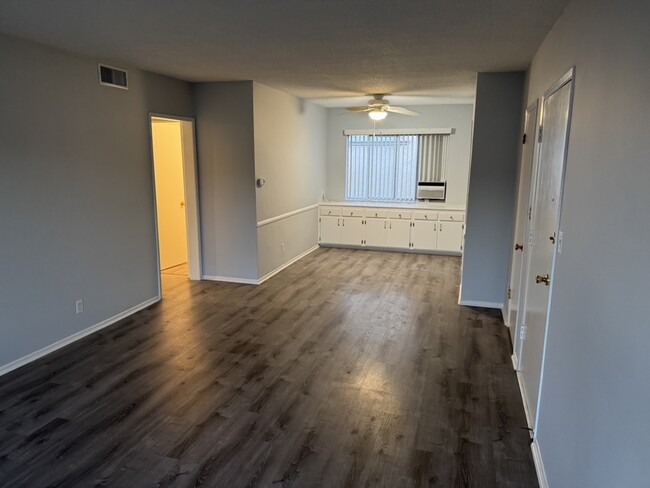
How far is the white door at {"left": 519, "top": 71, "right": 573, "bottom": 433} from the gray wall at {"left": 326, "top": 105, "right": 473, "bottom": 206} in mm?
4590

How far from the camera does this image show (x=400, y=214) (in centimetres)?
756

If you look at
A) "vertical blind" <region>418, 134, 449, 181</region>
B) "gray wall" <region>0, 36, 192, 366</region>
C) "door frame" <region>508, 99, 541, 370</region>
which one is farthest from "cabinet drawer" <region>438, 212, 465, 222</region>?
"gray wall" <region>0, 36, 192, 366</region>

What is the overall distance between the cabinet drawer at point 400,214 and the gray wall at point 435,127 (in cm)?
88

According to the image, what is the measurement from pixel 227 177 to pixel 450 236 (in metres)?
3.92

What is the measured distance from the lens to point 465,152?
7543 mm

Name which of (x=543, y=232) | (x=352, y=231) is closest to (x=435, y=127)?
(x=352, y=231)

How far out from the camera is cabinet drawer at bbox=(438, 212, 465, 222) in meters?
7.24

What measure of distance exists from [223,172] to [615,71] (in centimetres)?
463

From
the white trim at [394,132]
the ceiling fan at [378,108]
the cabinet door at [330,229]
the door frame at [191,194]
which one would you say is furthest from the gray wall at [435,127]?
the door frame at [191,194]

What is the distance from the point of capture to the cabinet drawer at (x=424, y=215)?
24.2 ft

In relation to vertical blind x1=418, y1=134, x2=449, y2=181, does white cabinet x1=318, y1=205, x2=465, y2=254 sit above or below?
below

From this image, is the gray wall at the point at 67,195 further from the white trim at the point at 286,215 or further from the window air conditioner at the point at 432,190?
the window air conditioner at the point at 432,190

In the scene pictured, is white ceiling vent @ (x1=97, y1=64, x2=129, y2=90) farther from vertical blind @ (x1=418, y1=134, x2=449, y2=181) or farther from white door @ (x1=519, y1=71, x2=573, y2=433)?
vertical blind @ (x1=418, y1=134, x2=449, y2=181)

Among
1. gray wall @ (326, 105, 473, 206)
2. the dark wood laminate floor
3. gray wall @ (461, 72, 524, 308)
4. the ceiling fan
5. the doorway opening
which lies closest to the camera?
the dark wood laminate floor
